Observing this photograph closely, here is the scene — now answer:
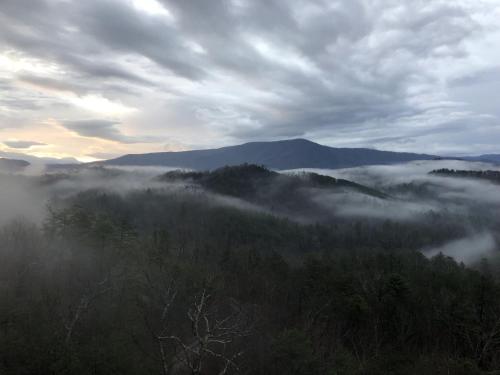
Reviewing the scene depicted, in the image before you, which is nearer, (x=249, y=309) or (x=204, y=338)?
(x=204, y=338)

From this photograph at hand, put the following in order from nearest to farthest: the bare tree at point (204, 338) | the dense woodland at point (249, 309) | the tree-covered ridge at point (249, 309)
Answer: the bare tree at point (204, 338) → the dense woodland at point (249, 309) → the tree-covered ridge at point (249, 309)

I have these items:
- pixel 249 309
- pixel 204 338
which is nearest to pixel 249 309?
pixel 249 309

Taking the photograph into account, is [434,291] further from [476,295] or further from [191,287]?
[191,287]

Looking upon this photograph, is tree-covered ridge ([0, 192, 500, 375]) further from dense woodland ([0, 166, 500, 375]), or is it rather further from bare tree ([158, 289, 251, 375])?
bare tree ([158, 289, 251, 375])

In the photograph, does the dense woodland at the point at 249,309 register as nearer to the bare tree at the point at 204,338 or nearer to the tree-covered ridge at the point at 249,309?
the tree-covered ridge at the point at 249,309

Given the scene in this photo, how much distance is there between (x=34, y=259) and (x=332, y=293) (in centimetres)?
5752

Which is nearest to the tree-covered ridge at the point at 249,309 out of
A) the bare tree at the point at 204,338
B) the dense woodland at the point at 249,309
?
the dense woodland at the point at 249,309

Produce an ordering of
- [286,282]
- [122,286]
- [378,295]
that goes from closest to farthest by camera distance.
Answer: [122,286], [378,295], [286,282]

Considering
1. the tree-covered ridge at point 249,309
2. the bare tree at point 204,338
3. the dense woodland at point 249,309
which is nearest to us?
the bare tree at point 204,338

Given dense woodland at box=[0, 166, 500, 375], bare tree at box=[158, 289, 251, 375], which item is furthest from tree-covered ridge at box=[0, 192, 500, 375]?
bare tree at box=[158, 289, 251, 375]

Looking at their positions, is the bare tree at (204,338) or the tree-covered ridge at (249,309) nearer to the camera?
the bare tree at (204,338)

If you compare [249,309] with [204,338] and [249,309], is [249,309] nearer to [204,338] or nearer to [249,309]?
[249,309]

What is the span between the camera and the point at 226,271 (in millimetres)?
101562

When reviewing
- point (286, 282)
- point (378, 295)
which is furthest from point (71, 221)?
point (378, 295)
